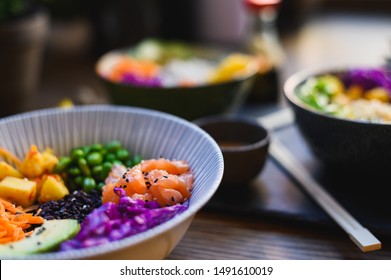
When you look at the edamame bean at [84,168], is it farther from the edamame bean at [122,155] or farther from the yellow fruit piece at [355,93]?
the yellow fruit piece at [355,93]

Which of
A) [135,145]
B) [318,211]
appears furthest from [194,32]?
[318,211]

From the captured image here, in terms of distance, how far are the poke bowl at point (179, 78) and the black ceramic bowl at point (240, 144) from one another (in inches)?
6.6

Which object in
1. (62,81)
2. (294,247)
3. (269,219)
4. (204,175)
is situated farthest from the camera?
(62,81)

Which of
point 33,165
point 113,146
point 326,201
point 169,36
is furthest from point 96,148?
point 169,36

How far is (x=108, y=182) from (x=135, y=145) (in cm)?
18

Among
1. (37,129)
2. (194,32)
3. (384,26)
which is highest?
(37,129)

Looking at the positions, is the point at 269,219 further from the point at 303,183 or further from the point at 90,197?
the point at 90,197

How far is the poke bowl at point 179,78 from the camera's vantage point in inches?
62.0

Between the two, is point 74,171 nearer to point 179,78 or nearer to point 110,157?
point 110,157

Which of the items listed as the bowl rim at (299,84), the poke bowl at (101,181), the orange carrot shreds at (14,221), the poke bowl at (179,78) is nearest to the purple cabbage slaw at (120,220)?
the poke bowl at (101,181)

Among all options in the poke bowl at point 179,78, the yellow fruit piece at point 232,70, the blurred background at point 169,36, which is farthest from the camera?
the blurred background at point 169,36

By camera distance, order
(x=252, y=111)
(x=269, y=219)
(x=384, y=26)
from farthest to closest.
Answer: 1. (x=384, y=26)
2. (x=252, y=111)
3. (x=269, y=219)

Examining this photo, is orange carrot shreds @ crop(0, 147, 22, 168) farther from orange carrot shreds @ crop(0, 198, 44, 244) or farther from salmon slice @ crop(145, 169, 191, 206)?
salmon slice @ crop(145, 169, 191, 206)

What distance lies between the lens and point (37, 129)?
1257mm
